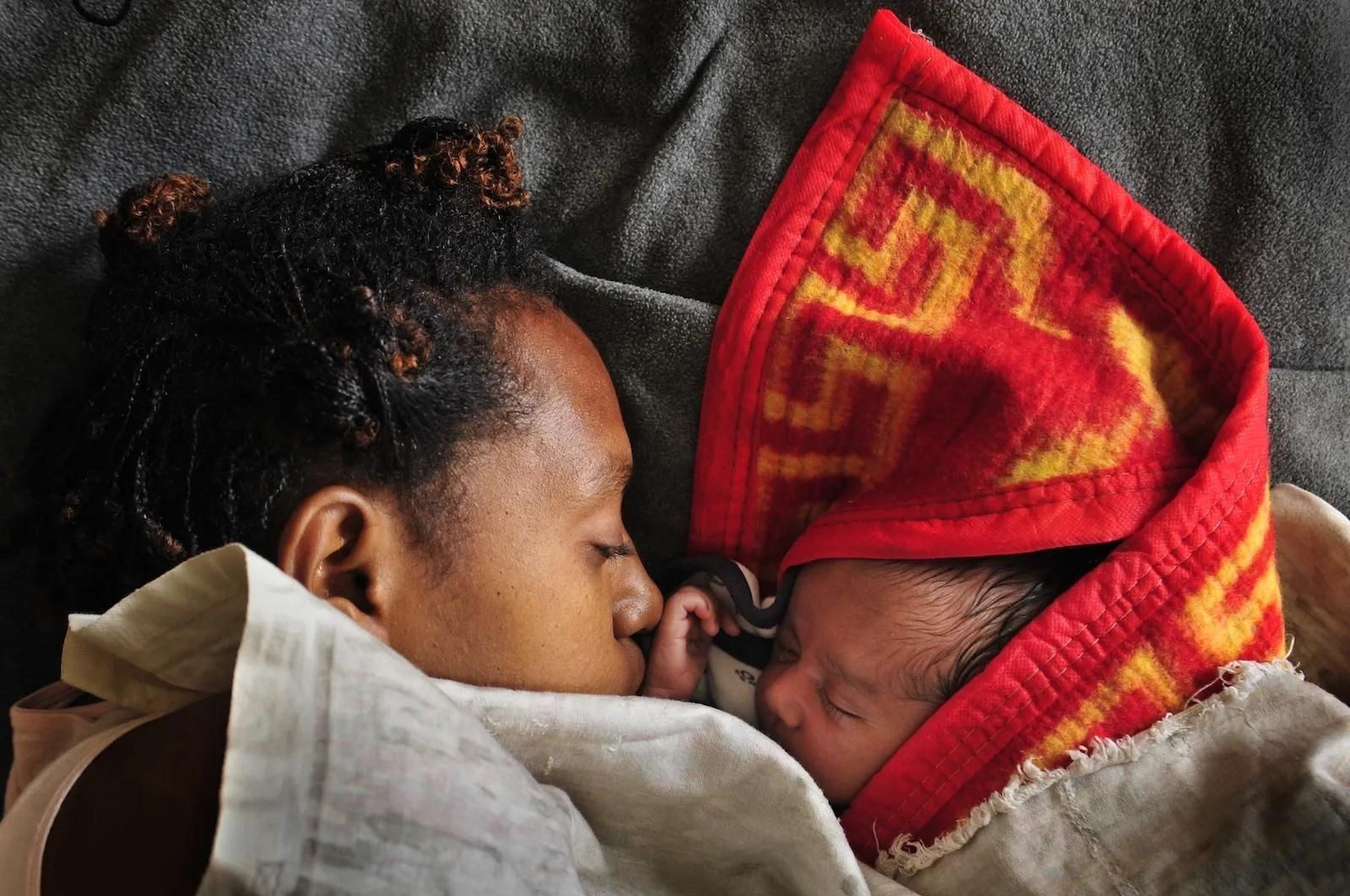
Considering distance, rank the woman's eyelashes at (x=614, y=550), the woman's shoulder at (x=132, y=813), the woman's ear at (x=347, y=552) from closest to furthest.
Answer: the woman's shoulder at (x=132, y=813)
the woman's ear at (x=347, y=552)
the woman's eyelashes at (x=614, y=550)

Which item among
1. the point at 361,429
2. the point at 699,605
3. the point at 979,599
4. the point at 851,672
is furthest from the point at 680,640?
the point at 361,429

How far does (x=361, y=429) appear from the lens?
84 centimetres

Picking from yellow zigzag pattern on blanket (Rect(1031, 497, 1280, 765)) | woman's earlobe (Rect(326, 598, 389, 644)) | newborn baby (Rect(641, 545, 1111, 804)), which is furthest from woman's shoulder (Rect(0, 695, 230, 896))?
yellow zigzag pattern on blanket (Rect(1031, 497, 1280, 765))

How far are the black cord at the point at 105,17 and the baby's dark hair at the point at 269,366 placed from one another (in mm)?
244

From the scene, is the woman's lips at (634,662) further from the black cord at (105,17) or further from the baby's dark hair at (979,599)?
the black cord at (105,17)

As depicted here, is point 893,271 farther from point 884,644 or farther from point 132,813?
point 132,813

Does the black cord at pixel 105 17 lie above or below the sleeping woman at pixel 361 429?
above

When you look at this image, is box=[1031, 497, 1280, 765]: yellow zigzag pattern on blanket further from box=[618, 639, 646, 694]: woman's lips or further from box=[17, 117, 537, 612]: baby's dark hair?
box=[17, 117, 537, 612]: baby's dark hair

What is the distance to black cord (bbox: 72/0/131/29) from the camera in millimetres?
1086

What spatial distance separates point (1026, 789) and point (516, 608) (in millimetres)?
470

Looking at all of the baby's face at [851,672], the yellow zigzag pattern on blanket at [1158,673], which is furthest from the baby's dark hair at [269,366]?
the yellow zigzag pattern on blanket at [1158,673]

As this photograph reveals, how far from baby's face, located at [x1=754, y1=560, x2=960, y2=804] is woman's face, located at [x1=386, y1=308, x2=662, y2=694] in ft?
0.54

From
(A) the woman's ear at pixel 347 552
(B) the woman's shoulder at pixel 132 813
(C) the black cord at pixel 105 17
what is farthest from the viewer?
(C) the black cord at pixel 105 17

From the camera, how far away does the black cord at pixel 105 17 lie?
3.56 ft
